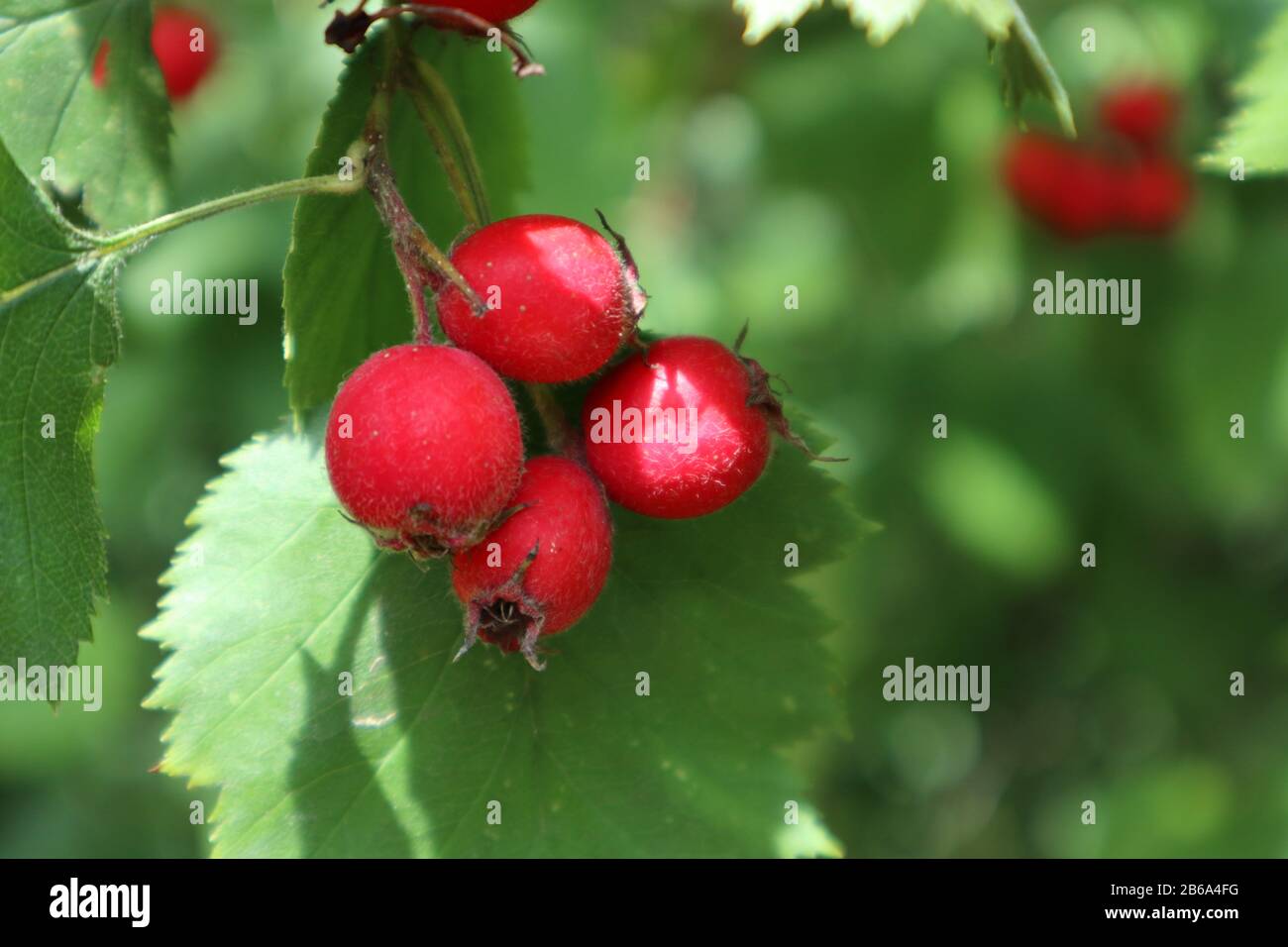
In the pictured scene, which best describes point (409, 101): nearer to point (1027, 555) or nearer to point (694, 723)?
point (694, 723)

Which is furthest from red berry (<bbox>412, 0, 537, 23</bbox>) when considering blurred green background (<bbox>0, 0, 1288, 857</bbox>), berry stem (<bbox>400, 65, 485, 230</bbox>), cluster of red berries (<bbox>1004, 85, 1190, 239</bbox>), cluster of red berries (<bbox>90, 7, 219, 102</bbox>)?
cluster of red berries (<bbox>1004, 85, 1190, 239</bbox>)

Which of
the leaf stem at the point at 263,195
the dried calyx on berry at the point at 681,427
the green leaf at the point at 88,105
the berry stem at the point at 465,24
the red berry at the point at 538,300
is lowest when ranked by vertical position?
the dried calyx on berry at the point at 681,427

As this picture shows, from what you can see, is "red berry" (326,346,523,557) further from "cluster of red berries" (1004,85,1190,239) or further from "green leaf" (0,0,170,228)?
"cluster of red berries" (1004,85,1190,239)

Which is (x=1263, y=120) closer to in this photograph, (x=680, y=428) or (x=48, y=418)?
(x=680, y=428)

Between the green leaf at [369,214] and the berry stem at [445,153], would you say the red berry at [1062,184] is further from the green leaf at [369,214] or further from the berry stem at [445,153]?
the berry stem at [445,153]

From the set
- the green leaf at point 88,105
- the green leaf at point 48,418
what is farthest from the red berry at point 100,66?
the green leaf at point 48,418

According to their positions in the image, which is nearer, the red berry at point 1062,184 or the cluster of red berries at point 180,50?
the cluster of red berries at point 180,50

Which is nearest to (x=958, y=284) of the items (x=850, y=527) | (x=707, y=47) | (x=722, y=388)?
(x=707, y=47)
